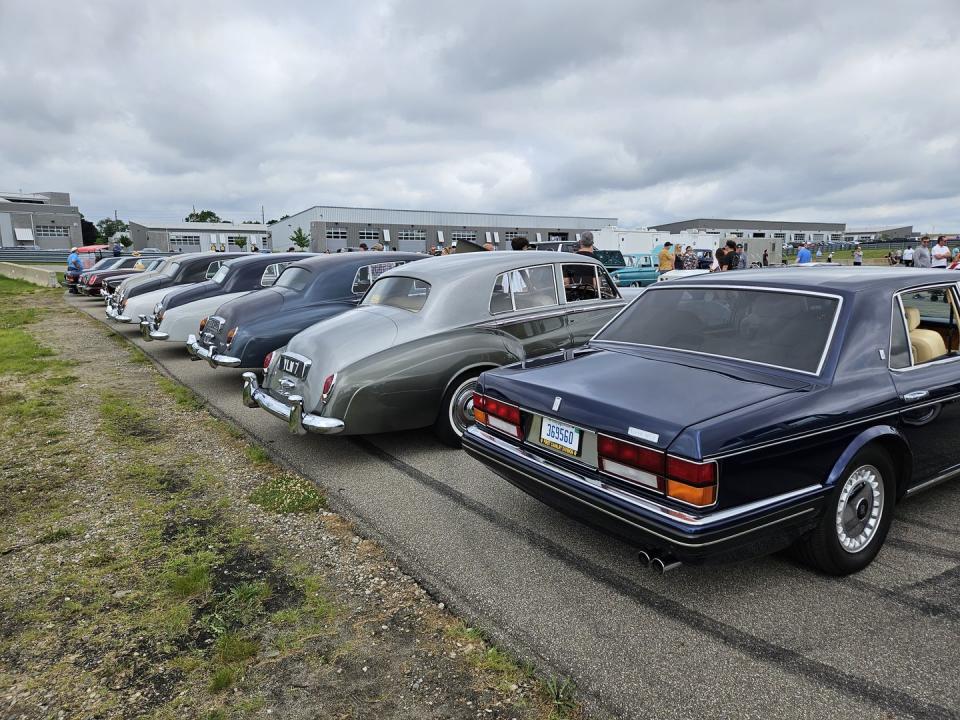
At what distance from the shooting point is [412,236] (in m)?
81.3

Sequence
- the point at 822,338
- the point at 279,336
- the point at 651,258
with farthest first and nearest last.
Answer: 1. the point at 651,258
2. the point at 279,336
3. the point at 822,338

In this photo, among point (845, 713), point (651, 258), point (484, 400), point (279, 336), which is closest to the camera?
point (845, 713)

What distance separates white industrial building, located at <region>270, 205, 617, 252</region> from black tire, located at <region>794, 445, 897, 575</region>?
68669 millimetres

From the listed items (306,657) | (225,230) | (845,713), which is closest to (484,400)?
(306,657)

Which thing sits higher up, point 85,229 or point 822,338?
point 85,229

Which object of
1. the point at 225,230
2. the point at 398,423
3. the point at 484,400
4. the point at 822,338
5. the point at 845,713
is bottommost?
the point at 845,713

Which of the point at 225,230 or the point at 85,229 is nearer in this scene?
the point at 225,230

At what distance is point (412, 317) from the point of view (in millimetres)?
5430

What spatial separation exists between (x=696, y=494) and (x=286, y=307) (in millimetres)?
6216

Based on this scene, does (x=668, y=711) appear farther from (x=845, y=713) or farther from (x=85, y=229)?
(x=85, y=229)

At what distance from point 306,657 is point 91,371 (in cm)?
824

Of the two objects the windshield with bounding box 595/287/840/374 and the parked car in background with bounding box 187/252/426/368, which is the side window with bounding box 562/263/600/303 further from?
the parked car in background with bounding box 187/252/426/368

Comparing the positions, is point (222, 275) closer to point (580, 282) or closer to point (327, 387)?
point (327, 387)

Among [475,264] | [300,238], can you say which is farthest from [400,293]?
[300,238]
